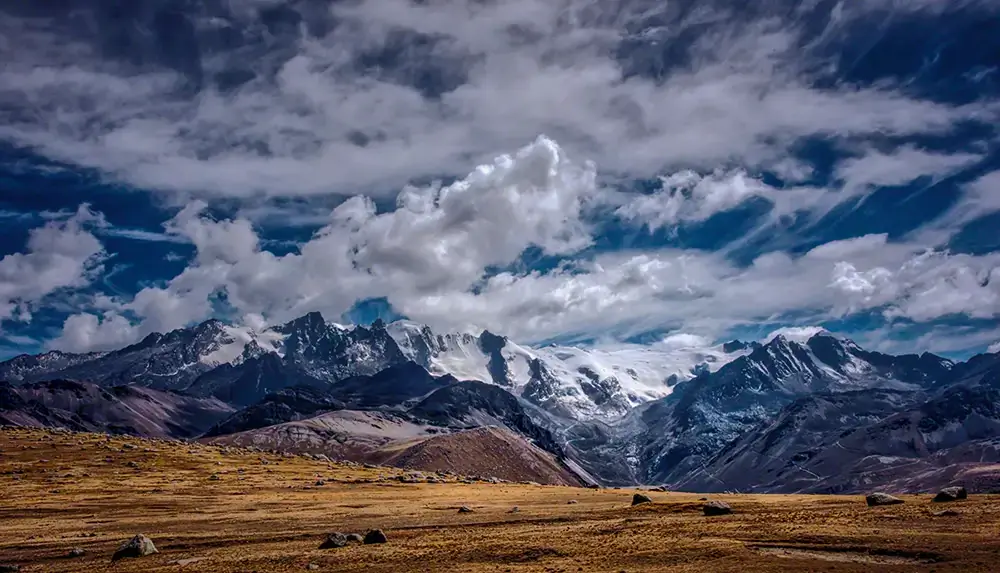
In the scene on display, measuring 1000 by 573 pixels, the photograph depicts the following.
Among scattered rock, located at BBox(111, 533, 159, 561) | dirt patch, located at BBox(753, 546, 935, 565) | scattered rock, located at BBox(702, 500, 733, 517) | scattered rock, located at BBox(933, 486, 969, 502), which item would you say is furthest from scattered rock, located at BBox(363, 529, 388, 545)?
scattered rock, located at BBox(933, 486, 969, 502)

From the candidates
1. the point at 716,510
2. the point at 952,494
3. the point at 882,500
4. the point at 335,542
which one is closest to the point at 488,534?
the point at 335,542

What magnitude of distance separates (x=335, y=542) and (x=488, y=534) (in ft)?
39.7

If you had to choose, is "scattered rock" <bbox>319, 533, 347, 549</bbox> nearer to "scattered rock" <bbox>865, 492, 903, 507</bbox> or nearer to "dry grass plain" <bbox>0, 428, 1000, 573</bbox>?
"dry grass plain" <bbox>0, 428, 1000, 573</bbox>

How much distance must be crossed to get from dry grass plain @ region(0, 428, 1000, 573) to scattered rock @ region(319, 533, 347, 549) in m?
1.25

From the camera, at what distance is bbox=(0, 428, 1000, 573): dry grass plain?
40.7m

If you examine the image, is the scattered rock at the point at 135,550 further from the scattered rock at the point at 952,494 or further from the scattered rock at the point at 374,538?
the scattered rock at the point at 952,494

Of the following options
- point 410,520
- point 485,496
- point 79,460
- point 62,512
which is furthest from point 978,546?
point 79,460

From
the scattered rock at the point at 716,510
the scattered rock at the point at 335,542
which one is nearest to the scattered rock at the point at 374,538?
the scattered rock at the point at 335,542

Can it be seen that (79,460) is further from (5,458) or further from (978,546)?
(978,546)

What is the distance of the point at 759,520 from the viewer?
5497cm

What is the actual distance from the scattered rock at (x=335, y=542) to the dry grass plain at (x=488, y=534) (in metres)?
1.25

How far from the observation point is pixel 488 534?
5597 cm

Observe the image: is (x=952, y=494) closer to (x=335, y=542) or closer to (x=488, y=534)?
(x=488, y=534)

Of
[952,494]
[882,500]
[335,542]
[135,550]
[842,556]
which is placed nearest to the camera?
[842,556]
